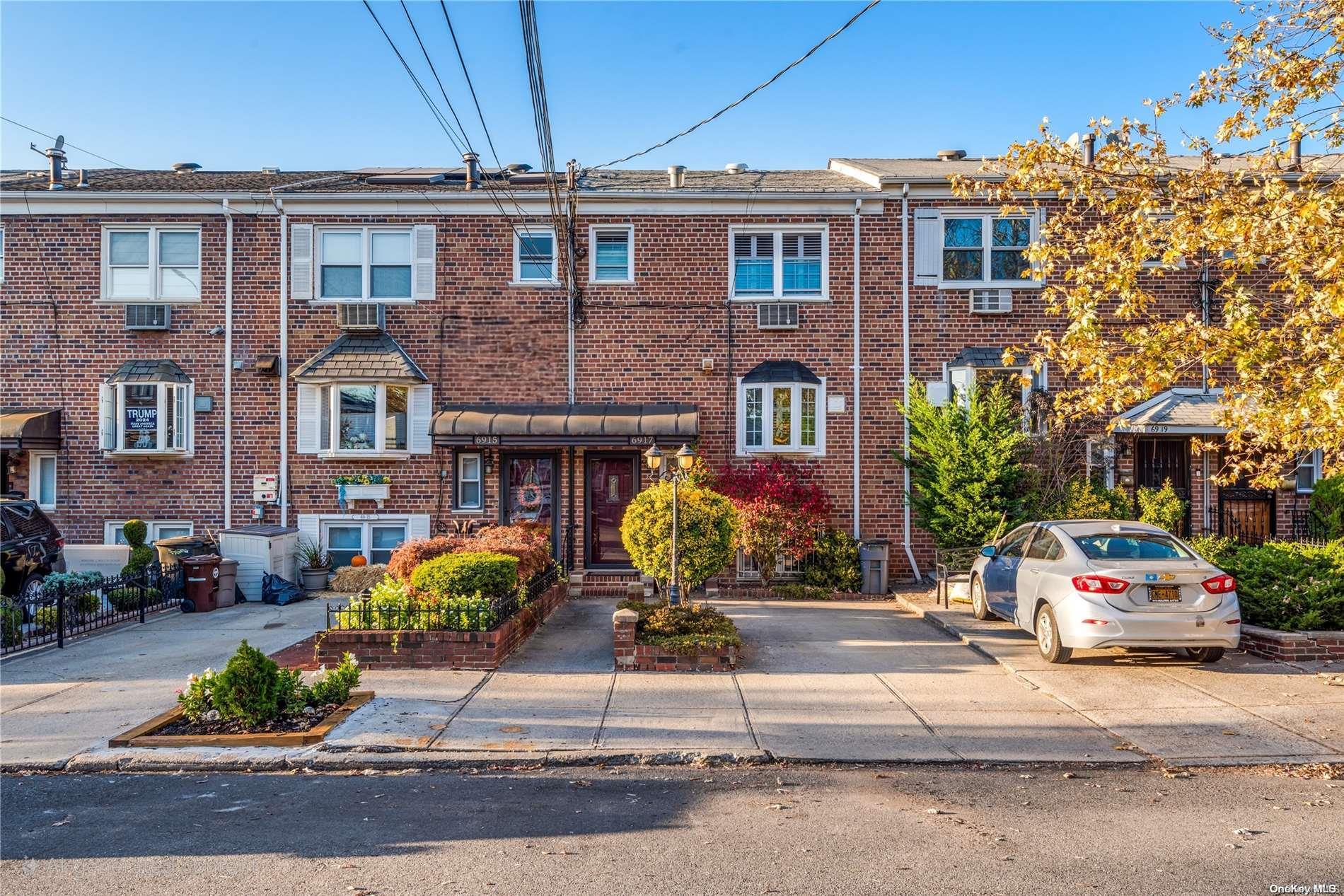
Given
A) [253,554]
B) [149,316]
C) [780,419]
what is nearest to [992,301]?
[780,419]

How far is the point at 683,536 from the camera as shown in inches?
420

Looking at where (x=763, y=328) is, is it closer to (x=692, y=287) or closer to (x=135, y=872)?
(x=692, y=287)

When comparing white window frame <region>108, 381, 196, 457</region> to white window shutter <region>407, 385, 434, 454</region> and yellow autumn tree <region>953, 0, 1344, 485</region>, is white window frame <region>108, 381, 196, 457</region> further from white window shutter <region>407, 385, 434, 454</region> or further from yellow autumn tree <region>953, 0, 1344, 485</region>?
yellow autumn tree <region>953, 0, 1344, 485</region>

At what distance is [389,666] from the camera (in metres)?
9.13

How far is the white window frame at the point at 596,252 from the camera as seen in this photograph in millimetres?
16250

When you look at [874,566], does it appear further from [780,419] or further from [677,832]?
[677,832]

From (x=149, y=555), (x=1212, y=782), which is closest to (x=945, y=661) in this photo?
(x=1212, y=782)

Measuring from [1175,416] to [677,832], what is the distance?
13.4 meters

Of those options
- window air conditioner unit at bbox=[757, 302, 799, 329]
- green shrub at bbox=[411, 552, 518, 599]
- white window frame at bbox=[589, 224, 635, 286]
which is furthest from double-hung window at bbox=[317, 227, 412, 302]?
green shrub at bbox=[411, 552, 518, 599]

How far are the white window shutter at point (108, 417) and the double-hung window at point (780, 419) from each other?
37.4ft

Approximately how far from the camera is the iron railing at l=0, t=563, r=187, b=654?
1041 cm

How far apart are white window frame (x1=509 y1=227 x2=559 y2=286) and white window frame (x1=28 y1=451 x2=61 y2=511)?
9.07m

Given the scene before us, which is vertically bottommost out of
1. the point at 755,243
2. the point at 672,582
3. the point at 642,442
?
the point at 672,582

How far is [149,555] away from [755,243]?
11.7m
